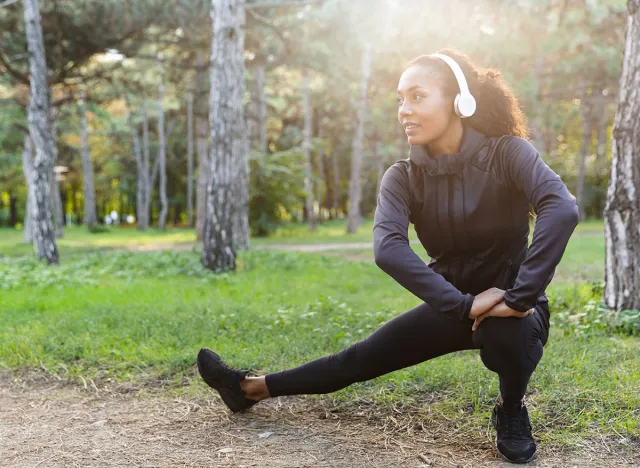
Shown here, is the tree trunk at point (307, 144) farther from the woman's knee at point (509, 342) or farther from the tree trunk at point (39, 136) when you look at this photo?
the woman's knee at point (509, 342)

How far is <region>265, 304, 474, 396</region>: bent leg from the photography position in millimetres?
3156

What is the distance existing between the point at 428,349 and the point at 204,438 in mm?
1362

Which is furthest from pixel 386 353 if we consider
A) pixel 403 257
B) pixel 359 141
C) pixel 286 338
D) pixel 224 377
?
pixel 359 141

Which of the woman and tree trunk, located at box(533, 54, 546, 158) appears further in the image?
tree trunk, located at box(533, 54, 546, 158)

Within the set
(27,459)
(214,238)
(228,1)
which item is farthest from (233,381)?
(228,1)

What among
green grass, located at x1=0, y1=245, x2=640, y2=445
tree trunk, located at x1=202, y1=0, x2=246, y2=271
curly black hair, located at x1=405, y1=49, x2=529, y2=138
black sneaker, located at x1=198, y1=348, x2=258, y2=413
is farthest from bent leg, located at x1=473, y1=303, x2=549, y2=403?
tree trunk, located at x1=202, y1=0, x2=246, y2=271

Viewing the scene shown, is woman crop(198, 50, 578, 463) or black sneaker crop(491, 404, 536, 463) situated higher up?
woman crop(198, 50, 578, 463)

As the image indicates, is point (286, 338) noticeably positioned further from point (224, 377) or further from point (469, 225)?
point (469, 225)

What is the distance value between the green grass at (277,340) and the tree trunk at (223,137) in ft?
2.54

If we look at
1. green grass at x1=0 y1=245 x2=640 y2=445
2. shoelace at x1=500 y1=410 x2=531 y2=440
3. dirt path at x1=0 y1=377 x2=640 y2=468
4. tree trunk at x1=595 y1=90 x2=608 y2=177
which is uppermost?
tree trunk at x1=595 y1=90 x2=608 y2=177

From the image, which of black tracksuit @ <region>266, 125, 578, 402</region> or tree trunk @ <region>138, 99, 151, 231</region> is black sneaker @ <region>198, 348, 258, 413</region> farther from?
tree trunk @ <region>138, 99, 151, 231</region>

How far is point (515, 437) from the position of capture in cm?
314

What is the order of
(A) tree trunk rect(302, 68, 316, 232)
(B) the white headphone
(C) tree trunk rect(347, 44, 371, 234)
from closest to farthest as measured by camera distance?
1. (B) the white headphone
2. (C) tree trunk rect(347, 44, 371, 234)
3. (A) tree trunk rect(302, 68, 316, 232)

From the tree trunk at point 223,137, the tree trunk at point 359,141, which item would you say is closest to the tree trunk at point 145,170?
the tree trunk at point 359,141
